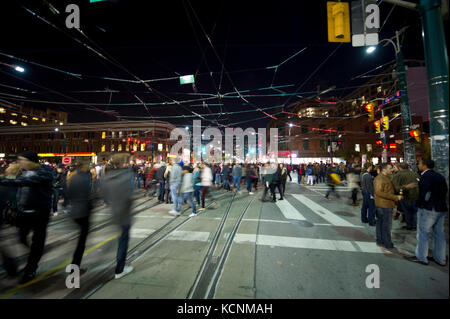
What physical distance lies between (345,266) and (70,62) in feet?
38.3

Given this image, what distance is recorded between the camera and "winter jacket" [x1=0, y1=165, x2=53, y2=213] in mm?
2934

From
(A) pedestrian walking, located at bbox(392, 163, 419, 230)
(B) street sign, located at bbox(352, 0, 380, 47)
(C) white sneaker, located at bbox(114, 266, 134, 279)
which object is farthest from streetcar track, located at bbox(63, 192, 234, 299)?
(B) street sign, located at bbox(352, 0, 380, 47)

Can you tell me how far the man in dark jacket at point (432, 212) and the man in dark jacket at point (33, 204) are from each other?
6.66 meters

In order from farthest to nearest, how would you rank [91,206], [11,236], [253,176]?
[253,176]
[11,236]
[91,206]

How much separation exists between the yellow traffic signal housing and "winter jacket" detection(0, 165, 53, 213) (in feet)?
21.2

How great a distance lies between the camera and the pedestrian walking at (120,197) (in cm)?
287

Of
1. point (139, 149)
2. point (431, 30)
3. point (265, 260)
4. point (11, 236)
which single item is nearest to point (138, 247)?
point (265, 260)

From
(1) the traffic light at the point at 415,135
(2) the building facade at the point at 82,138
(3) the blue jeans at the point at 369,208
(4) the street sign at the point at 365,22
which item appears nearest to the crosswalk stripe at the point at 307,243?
(3) the blue jeans at the point at 369,208

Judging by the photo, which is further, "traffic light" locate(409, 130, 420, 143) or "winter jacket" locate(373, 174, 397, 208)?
"traffic light" locate(409, 130, 420, 143)

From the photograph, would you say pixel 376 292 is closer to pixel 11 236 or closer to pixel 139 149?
pixel 11 236

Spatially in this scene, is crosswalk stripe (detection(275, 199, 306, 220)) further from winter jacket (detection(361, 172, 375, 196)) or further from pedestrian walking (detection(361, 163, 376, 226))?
winter jacket (detection(361, 172, 375, 196))

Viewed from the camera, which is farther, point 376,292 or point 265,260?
point 265,260
